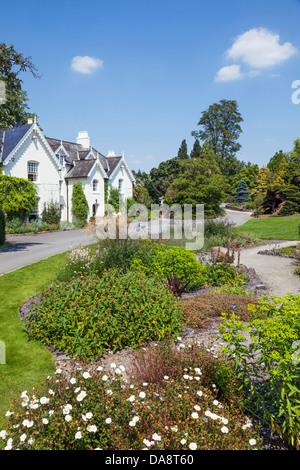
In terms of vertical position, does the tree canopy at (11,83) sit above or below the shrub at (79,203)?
above

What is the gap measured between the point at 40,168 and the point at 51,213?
382 centimetres

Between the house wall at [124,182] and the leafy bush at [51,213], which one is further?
the house wall at [124,182]

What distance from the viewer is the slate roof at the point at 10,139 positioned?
77.6 ft

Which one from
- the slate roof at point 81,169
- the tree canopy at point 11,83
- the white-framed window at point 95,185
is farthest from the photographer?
the white-framed window at point 95,185

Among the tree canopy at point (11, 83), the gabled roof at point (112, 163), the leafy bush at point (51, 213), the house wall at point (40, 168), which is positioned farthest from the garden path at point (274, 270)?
the gabled roof at point (112, 163)

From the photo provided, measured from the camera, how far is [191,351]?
395cm

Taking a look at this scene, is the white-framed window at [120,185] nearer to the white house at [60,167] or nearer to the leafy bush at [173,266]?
the white house at [60,167]

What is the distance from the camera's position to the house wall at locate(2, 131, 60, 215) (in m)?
24.3

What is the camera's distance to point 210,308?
6195mm

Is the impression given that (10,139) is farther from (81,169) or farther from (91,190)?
(91,190)

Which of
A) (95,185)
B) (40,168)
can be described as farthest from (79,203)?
(40,168)

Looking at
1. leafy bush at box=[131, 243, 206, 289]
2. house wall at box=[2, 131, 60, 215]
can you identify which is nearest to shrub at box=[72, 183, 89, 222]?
house wall at box=[2, 131, 60, 215]

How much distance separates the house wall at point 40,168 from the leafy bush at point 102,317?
21159 mm

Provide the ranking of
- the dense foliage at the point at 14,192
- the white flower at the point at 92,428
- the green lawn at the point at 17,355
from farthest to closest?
the dense foliage at the point at 14,192, the green lawn at the point at 17,355, the white flower at the point at 92,428
